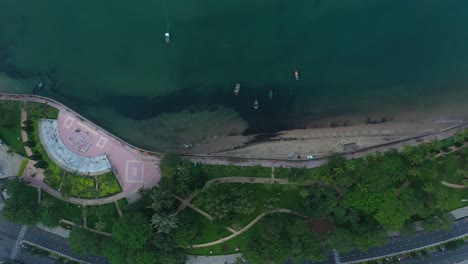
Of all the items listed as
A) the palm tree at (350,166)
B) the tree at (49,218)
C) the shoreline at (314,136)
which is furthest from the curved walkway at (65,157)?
the palm tree at (350,166)

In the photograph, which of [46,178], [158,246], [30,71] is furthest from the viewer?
[30,71]

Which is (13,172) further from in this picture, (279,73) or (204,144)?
(279,73)

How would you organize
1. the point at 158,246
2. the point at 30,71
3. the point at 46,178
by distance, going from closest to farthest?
the point at 158,246 < the point at 46,178 < the point at 30,71

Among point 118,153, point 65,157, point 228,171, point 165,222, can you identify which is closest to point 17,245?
point 65,157

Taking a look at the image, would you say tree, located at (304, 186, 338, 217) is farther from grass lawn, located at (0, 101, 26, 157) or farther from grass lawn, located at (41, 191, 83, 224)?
grass lawn, located at (0, 101, 26, 157)

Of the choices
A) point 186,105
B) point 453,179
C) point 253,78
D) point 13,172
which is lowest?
point 453,179

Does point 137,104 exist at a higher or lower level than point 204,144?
higher

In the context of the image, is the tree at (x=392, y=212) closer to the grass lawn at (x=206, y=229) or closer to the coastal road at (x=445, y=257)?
the coastal road at (x=445, y=257)

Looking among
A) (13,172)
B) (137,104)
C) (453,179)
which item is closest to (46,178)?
(13,172)

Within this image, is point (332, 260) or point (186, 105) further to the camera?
point (186, 105)
